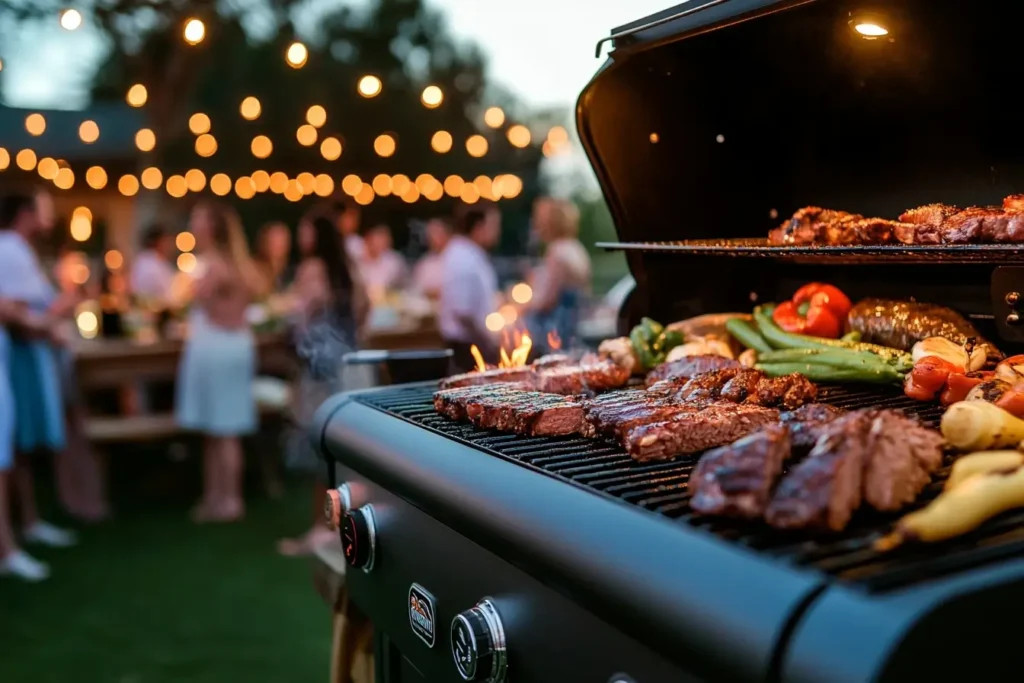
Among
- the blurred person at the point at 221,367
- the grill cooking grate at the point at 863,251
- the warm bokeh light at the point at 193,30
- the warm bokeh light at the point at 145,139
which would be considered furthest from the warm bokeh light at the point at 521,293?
the grill cooking grate at the point at 863,251

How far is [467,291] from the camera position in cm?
743

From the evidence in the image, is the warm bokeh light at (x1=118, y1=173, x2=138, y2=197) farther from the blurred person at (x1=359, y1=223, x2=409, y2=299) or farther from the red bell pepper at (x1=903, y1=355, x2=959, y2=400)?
the red bell pepper at (x1=903, y1=355, x2=959, y2=400)

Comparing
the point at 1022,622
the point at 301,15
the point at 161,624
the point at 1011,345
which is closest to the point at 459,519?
the point at 1022,622

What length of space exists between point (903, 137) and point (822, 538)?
5.15 feet

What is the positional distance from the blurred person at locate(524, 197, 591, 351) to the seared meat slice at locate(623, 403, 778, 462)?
5683 millimetres

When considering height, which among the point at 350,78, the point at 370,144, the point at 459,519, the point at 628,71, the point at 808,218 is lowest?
the point at 459,519

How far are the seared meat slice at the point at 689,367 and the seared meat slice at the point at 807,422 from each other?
57 cm

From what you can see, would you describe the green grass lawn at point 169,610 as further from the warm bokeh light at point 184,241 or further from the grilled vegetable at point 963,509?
the warm bokeh light at point 184,241

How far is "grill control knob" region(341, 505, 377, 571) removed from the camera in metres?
2.28

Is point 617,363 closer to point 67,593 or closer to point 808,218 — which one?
point 808,218

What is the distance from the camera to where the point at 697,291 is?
303 centimetres

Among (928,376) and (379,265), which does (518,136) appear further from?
(928,376)

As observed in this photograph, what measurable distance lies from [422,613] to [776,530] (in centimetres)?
94

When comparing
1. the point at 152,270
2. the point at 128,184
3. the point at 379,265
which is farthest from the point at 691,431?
the point at 128,184
